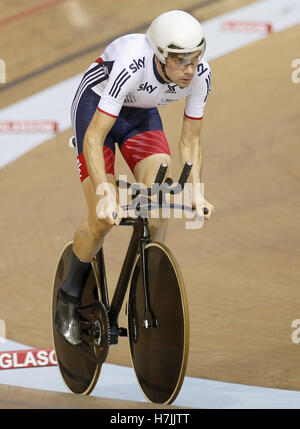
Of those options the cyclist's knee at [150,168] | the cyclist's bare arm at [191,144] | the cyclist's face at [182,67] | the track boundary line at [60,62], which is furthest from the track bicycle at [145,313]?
the track boundary line at [60,62]

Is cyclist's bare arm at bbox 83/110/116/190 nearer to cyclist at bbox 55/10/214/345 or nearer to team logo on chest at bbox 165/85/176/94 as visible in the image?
cyclist at bbox 55/10/214/345

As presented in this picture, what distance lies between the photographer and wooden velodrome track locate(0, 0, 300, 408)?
14.7ft

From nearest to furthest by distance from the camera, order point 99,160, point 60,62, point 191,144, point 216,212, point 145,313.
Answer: point 99,160 < point 145,313 < point 191,144 < point 216,212 < point 60,62

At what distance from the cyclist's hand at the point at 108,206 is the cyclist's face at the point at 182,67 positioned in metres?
0.46

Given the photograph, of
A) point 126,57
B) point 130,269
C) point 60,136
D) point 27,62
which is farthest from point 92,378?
point 27,62

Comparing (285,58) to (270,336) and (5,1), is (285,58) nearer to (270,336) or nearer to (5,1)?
(5,1)

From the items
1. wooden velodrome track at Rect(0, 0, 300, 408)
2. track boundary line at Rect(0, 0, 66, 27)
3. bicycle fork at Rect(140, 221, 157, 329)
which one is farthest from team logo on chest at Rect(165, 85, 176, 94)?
track boundary line at Rect(0, 0, 66, 27)

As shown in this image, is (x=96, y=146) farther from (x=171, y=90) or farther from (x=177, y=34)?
(x=177, y=34)

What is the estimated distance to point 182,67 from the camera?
129 inches

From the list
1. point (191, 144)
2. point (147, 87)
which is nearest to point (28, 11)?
point (191, 144)

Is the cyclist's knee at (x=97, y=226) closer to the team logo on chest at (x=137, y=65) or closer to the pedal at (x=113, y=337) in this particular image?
the pedal at (x=113, y=337)

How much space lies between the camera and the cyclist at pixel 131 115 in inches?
128

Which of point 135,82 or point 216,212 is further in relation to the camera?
point 216,212

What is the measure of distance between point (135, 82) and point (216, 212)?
3.16 meters
